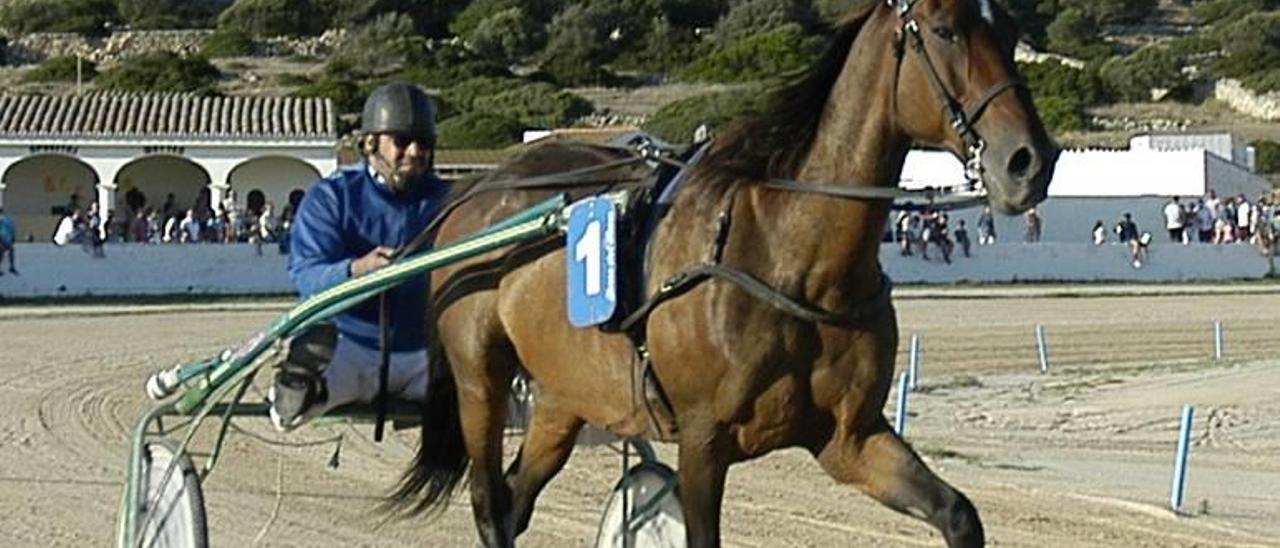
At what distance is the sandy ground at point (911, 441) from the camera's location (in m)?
8.82

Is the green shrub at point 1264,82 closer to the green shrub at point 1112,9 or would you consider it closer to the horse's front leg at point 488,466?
the green shrub at point 1112,9

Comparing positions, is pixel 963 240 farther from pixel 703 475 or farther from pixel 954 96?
pixel 954 96

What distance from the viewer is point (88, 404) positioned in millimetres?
14109

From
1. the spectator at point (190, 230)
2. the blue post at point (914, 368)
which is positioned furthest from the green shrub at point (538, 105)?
the blue post at point (914, 368)

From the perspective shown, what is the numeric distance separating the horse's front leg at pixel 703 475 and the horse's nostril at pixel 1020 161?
3.64 feet

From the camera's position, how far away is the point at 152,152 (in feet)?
136

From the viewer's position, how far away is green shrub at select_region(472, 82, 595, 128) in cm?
6022

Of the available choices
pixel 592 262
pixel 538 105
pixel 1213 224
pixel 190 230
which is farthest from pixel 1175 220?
pixel 592 262

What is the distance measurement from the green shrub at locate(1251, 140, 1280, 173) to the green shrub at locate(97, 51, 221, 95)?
2898cm

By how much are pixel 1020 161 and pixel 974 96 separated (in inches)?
10.0

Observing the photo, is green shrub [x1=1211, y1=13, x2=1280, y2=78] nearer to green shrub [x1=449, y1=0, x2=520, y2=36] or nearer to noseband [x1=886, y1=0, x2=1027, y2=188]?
green shrub [x1=449, y1=0, x2=520, y2=36]

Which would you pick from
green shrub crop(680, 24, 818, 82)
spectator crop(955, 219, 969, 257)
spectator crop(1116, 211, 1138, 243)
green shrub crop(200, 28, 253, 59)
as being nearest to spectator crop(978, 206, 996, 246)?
spectator crop(955, 219, 969, 257)

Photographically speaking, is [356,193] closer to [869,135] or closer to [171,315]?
[869,135]

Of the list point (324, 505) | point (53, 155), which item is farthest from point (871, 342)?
point (53, 155)
